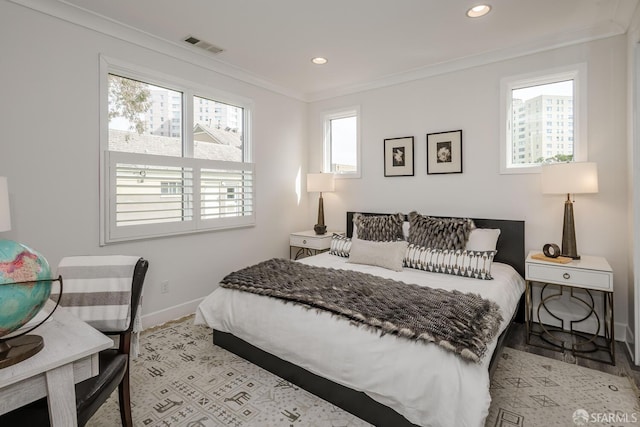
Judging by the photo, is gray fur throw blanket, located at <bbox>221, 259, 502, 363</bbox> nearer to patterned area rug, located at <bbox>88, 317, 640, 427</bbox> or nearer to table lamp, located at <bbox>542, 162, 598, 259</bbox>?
patterned area rug, located at <bbox>88, 317, 640, 427</bbox>

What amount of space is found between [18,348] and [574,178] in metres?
3.54

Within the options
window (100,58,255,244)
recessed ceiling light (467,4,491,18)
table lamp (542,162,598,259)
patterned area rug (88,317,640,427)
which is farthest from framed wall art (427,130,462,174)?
window (100,58,255,244)

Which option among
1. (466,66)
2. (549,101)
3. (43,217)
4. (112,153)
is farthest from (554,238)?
(43,217)

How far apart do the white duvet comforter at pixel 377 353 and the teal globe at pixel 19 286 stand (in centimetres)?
136

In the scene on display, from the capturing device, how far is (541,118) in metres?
→ 3.25

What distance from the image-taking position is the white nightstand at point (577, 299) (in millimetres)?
2537

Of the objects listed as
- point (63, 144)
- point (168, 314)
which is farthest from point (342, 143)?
point (63, 144)

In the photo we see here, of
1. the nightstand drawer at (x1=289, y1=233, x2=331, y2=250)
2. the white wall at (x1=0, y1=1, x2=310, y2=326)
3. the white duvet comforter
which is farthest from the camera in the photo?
the nightstand drawer at (x1=289, y1=233, x2=331, y2=250)

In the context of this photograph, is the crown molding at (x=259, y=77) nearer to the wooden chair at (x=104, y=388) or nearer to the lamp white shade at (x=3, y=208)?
the lamp white shade at (x=3, y=208)

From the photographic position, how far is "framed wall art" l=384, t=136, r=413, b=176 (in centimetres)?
400

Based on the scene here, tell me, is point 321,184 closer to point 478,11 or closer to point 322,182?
point 322,182

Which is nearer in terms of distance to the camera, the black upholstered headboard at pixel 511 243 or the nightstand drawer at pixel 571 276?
the nightstand drawer at pixel 571 276

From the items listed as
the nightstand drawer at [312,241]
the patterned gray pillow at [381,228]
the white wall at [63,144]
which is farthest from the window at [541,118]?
the white wall at [63,144]

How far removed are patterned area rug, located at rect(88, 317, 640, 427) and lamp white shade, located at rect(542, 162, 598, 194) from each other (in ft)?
4.50
